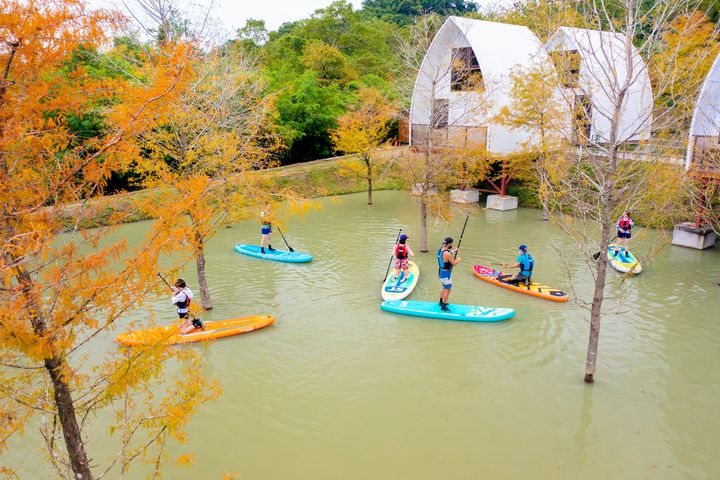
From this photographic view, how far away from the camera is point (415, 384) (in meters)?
9.34

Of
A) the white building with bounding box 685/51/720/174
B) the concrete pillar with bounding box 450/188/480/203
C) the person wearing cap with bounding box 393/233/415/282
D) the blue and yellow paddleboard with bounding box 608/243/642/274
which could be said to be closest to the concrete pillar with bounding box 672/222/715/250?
the white building with bounding box 685/51/720/174

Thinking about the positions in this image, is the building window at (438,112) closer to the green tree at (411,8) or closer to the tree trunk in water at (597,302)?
the tree trunk in water at (597,302)

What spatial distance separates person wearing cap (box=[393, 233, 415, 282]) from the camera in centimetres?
1366

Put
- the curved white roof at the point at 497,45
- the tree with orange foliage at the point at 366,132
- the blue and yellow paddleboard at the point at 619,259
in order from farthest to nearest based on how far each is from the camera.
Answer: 1. the tree with orange foliage at the point at 366,132
2. the curved white roof at the point at 497,45
3. the blue and yellow paddleboard at the point at 619,259

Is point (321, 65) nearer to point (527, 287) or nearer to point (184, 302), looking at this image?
point (527, 287)

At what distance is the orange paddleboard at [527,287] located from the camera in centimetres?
1306

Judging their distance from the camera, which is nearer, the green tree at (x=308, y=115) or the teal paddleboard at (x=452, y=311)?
the teal paddleboard at (x=452, y=311)

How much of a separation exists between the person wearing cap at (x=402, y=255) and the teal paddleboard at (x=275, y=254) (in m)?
3.76

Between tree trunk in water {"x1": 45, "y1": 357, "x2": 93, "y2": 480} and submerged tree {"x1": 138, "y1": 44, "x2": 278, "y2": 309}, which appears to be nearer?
tree trunk in water {"x1": 45, "y1": 357, "x2": 93, "y2": 480}

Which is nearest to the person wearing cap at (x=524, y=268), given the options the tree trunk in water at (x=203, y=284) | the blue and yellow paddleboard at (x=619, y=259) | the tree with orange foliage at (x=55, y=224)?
the blue and yellow paddleboard at (x=619, y=259)

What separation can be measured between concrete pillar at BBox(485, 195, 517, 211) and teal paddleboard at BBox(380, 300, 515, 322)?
13535 mm

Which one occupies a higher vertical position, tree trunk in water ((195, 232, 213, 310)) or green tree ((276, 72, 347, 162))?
green tree ((276, 72, 347, 162))

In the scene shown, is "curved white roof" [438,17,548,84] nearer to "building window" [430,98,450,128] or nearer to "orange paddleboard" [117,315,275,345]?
"building window" [430,98,450,128]

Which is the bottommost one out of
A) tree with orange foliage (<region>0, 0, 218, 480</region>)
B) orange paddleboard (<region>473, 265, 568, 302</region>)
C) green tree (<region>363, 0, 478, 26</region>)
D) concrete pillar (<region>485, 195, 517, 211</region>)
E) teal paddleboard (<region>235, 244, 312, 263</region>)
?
orange paddleboard (<region>473, 265, 568, 302</region>)
